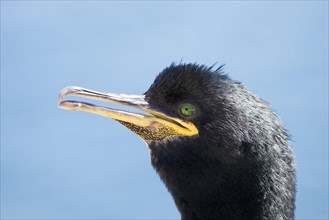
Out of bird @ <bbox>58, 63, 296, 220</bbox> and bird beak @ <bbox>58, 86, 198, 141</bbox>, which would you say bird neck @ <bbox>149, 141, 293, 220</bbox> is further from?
bird beak @ <bbox>58, 86, 198, 141</bbox>

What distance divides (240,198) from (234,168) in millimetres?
218

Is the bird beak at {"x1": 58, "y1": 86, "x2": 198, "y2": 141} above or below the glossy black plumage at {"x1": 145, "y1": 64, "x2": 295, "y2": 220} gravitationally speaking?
above

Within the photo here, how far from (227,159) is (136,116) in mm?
779

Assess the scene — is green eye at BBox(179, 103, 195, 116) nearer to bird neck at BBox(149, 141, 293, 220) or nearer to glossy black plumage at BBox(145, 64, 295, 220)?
glossy black plumage at BBox(145, 64, 295, 220)

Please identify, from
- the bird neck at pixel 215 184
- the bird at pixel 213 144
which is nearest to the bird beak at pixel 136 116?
the bird at pixel 213 144

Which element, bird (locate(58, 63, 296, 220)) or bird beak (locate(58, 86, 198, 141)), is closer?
bird (locate(58, 63, 296, 220))

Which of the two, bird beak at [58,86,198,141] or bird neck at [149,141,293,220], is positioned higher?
bird beak at [58,86,198,141]

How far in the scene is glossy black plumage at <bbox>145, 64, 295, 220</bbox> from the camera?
577 centimetres

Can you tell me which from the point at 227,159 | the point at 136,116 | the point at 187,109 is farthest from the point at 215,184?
the point at 136,116

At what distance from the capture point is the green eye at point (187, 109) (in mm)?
5992

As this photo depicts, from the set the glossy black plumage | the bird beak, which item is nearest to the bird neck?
the glossy black plumage

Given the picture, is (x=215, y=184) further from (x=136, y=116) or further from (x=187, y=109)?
(x=136, y=116)

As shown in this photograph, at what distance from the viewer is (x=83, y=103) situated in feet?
19.5

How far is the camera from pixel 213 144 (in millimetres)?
5859
